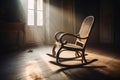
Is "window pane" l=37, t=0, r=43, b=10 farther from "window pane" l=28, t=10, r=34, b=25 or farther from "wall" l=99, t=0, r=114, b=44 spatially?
"wall" l=99, t=0, r=114, b=44

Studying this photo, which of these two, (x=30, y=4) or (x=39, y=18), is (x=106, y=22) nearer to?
(x=39, y=18)

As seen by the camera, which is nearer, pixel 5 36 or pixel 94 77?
pixel 94 77

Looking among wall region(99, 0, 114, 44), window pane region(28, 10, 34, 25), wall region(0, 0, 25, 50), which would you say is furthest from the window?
wall region(99, 0, 114, 44)

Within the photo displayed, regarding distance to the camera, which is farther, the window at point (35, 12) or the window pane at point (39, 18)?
the window pane at point (39, 18)

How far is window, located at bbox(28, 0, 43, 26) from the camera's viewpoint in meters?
6.04

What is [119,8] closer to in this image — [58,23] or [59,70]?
[58,23]

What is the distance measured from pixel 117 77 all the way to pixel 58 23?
4.38 meters

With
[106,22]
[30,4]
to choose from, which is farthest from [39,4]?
[106,22]

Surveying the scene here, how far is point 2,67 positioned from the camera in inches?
109

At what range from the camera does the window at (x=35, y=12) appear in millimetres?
6035

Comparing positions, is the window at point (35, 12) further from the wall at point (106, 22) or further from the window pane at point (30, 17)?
the wall at point (106, 22)

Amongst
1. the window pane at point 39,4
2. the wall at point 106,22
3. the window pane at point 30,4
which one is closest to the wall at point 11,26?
the window pane at point 30,4

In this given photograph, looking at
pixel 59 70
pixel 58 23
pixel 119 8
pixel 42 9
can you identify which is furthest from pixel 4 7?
pixel 119 8

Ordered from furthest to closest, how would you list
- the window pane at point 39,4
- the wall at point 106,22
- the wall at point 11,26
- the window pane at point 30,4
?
the wall at point 106,22 → the window pane at point 39,4 → the window pane at point 30,4 → the wall at point 11,26
